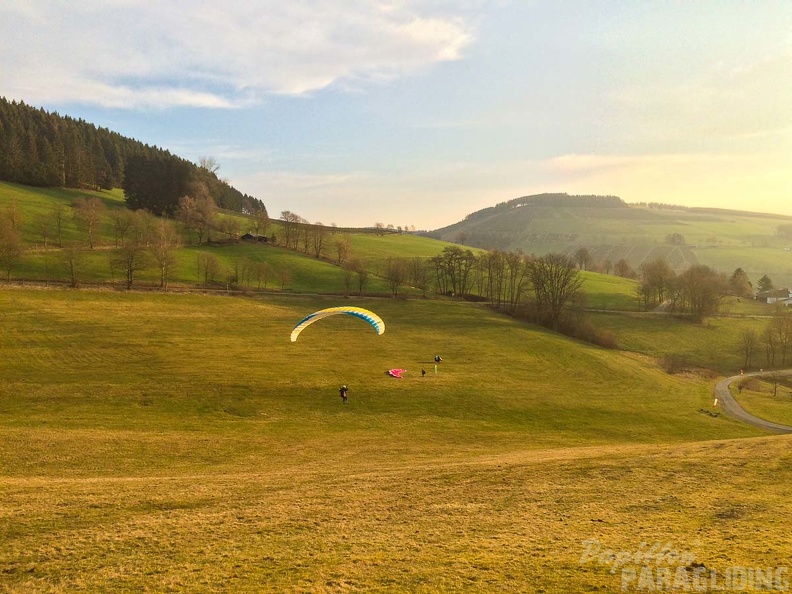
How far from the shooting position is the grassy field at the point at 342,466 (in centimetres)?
1138

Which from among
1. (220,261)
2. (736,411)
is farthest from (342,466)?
(220,261)

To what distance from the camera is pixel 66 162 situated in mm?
126875

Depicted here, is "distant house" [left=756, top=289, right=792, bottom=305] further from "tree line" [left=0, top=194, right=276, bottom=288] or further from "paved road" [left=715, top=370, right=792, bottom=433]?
"tree line" [left=0, top=194, right=276, bottom=288]

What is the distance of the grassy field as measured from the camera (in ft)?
37.3

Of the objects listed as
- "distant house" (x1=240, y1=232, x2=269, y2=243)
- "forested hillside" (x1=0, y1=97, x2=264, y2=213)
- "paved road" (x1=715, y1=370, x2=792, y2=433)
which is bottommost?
"paved road" (x1=715, y1=370, x2=792, y2=433)

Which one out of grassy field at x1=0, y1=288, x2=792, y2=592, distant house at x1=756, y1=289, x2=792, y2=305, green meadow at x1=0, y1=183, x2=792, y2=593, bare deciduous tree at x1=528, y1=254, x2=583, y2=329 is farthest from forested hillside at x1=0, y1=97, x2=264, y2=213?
distant house at x1=756, y1=289, x2=792, y2=305

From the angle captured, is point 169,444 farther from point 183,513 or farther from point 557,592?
point 557,592

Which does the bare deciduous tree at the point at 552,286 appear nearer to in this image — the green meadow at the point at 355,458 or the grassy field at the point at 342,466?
the green meadow at the point at 355,458

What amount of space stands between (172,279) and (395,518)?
7543cm

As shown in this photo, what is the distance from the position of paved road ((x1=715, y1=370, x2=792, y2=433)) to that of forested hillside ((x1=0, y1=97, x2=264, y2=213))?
119664 mm

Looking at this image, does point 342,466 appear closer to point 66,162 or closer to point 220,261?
point 220,261

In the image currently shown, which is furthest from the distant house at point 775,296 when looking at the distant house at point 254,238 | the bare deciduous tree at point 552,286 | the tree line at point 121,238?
the distant house at point 254,238

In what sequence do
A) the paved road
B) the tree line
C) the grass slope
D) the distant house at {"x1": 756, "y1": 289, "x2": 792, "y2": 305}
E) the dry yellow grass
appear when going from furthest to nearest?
the distant house at {"x1": 756, "y1": 289, "x2": 792, "y2": 305} < the grass slope < the tree line < the paved road < the dry yellow grass

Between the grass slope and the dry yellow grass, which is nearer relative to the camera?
the dry yellow grass
